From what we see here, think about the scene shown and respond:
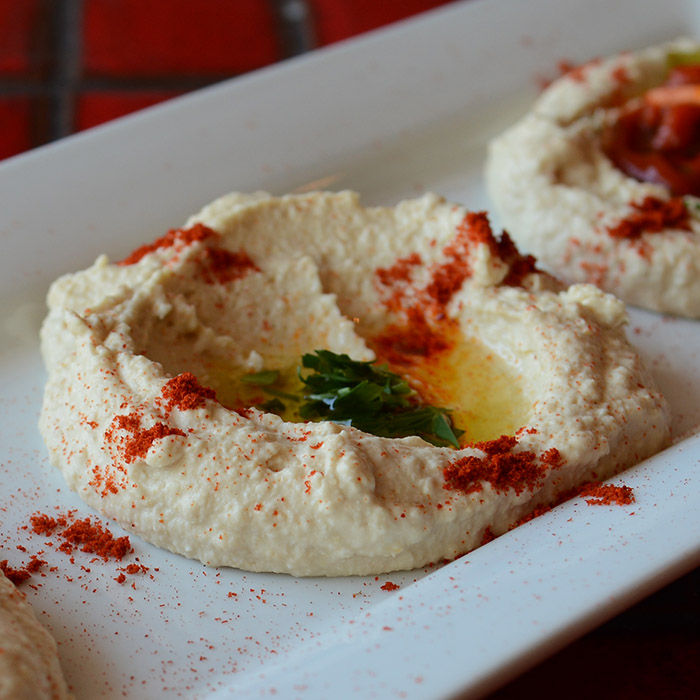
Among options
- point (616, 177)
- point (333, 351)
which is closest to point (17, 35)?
point (333, 351)

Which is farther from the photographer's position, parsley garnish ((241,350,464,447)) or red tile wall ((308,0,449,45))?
red tile wall ((308,0,449,45))

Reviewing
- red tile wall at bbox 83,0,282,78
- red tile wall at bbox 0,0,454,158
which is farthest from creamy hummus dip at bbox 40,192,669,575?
red tile wall at bbox 83,0,282,78

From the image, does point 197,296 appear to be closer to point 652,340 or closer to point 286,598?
point 286,598

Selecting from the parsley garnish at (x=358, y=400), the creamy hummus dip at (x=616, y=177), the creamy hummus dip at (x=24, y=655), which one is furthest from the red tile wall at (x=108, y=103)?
the creamy hummus dip at (x=24, y=655)

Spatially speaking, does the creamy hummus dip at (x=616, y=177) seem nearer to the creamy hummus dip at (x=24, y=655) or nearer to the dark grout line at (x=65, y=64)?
the dark grout line at (x=65, y=64)

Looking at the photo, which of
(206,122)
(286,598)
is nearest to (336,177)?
(206,122)

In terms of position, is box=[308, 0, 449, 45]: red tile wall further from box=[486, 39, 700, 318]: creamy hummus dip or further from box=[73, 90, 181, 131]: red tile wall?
box=[486, 39, 700, 318]: creamy hummus dip
